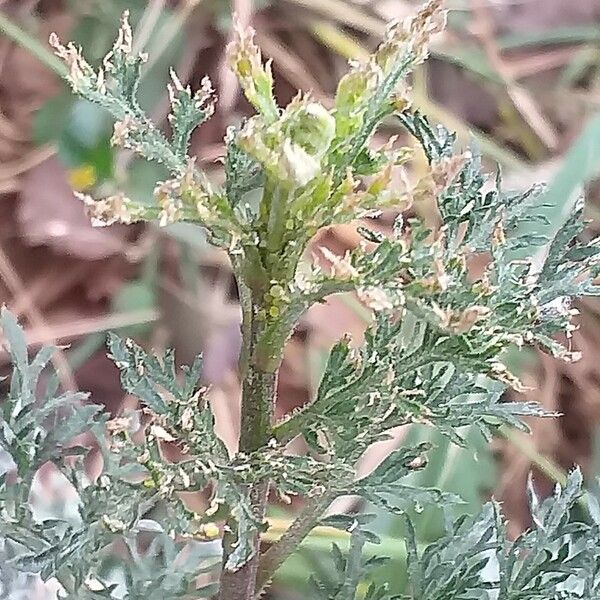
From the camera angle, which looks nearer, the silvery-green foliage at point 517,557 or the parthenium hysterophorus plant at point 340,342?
the parthenium hysterophorus plant at point 340,342

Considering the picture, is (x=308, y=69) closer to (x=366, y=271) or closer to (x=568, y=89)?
(x=568, y=89)

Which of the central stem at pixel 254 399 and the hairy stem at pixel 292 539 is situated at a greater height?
the central stem at pixel 254 399

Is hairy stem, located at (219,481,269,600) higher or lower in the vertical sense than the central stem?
lower

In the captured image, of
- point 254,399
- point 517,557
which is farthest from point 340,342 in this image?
point 517,557

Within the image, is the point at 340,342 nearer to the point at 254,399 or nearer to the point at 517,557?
the point at 254,399

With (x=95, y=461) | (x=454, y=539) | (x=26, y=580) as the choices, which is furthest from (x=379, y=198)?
(x=95, y=461)

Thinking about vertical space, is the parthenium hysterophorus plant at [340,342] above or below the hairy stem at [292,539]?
above
